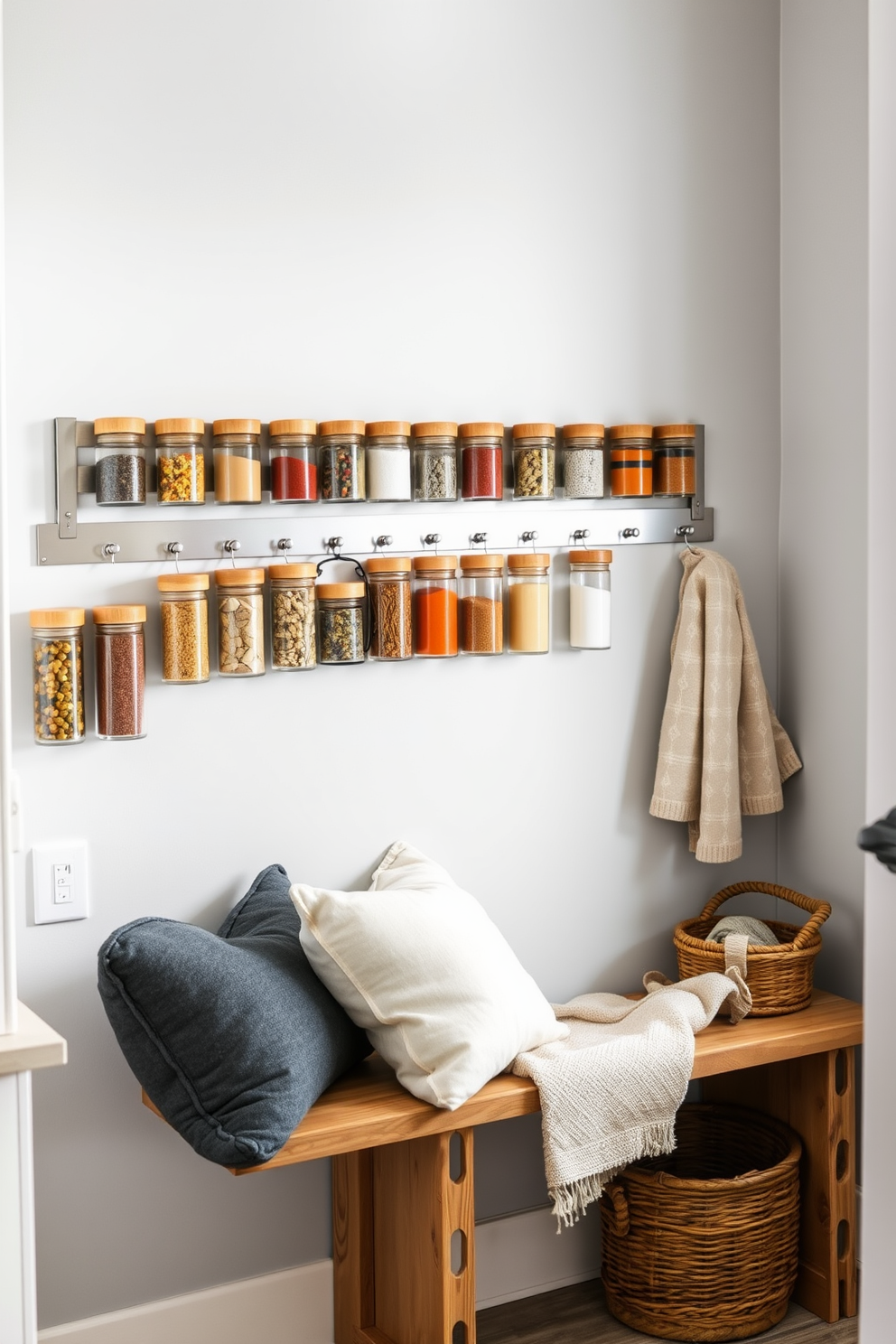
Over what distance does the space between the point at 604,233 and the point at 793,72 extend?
58cm

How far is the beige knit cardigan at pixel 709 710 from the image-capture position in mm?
2578

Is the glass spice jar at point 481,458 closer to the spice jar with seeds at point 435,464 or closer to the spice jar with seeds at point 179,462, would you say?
the spice jar with seeds at point 435,464

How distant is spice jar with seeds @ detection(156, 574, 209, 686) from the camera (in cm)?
209

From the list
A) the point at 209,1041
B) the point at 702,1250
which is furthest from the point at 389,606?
the point at 702,1250

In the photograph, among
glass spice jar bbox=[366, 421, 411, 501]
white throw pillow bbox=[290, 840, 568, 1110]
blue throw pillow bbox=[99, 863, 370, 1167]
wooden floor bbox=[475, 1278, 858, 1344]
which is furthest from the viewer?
wooden floor bbox=[475, 1278, 858, 1344]

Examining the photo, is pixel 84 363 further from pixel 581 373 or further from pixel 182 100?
pixel 581 373

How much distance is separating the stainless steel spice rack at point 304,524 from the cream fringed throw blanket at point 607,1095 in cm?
92

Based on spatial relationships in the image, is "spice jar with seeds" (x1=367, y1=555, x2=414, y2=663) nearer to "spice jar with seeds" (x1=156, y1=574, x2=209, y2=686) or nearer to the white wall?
the white wall

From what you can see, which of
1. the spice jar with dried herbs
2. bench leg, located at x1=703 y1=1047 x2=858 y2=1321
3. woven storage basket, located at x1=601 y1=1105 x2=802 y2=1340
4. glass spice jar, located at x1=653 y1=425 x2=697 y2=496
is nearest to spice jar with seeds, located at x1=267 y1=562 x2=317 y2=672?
the spice jar with dried herbs

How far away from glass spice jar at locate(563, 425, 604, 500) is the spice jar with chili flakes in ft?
1.01

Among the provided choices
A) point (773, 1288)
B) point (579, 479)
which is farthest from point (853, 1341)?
point (579, 479)

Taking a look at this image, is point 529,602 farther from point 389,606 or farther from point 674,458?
point 674,458

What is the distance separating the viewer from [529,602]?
2.41m

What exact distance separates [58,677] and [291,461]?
531 mm
